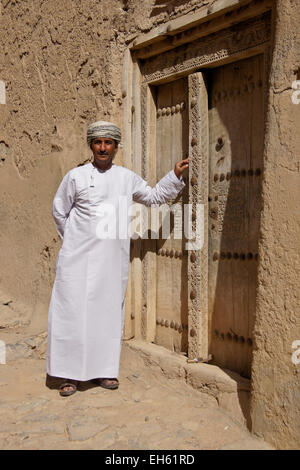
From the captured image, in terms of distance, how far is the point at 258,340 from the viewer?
266cm

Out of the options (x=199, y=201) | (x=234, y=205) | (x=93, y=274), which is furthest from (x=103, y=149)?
(x=234, y=205)

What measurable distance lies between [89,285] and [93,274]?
0.08 metres

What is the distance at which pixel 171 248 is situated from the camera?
375 cm

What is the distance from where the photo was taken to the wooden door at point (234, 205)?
10.3 ft

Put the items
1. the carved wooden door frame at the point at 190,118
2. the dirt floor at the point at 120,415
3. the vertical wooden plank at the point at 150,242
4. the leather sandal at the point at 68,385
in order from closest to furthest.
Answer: the dirt floor at the point at 120,415
the carved wooden door frame at the point at 190,118
the leather sandal at the point at 68,385
the vertical wooden plank at the point at 150,242

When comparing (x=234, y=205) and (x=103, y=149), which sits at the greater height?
(x=103, y=149)

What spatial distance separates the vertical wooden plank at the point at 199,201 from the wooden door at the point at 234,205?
46 mm

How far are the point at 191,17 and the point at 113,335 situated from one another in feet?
6.93

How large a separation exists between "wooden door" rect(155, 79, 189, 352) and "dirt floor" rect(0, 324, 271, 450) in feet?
1.04

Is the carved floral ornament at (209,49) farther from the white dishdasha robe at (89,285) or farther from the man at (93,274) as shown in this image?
the white dishdasha robe at (89,285)

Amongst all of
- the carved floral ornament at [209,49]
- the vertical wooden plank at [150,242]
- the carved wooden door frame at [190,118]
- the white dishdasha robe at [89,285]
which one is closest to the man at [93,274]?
the white dishdasha robe at [89,285]

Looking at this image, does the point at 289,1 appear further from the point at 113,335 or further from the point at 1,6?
the point at 1,6

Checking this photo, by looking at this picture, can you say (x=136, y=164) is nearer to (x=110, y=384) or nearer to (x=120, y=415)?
(x=110, y=384)

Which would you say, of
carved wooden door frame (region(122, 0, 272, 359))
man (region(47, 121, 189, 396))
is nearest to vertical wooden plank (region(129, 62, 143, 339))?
carved wooden door frame (region(122, 0, 272, 359))
